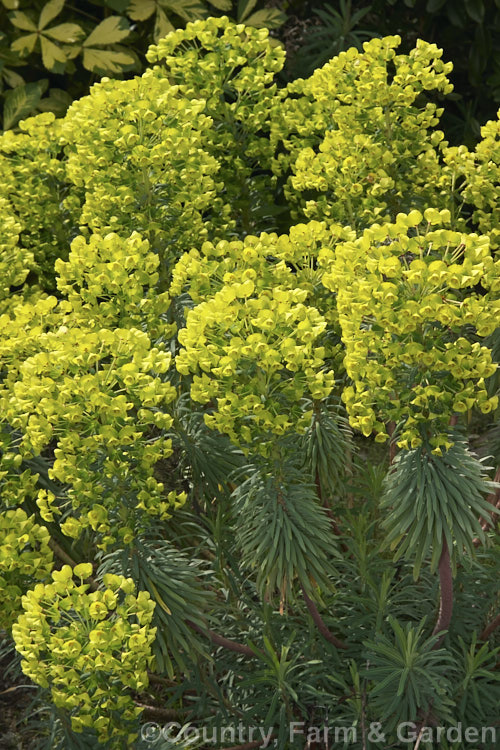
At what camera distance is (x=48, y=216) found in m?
3.32

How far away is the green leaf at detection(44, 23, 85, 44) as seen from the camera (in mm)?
4297

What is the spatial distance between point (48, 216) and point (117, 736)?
191 centimetres

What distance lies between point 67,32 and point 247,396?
2958 mm

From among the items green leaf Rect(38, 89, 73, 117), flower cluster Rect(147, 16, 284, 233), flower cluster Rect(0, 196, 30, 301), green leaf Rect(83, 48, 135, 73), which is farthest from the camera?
green leaf Rect(38, 89, 73, 117)

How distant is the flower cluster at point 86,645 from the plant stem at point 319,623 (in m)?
0.53

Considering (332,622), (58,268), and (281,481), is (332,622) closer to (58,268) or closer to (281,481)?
(281,481)

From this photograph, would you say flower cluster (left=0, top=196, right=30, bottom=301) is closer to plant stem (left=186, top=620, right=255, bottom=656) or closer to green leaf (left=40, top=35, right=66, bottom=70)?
plant stem (left=186, top=620, right=255, bottom=656)

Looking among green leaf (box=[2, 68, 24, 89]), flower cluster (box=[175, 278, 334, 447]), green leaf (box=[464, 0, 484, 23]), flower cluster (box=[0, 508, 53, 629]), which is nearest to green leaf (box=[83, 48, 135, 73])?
green leaf (box=[2, 68, 24, 89])

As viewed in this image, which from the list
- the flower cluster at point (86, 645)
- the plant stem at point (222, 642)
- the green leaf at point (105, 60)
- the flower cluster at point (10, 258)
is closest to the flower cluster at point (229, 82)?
the flower cluster at point (10, 258)

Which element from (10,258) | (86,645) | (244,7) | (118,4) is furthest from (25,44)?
(86,645)

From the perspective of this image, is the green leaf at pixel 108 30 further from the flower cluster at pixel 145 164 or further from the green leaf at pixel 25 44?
the flower cluster at pixel 145 164

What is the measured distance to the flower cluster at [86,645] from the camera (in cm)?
192

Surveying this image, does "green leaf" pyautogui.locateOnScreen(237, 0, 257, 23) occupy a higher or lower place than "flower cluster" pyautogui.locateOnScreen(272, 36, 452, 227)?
higher

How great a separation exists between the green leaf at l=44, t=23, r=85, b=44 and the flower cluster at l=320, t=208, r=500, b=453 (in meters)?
2.76
